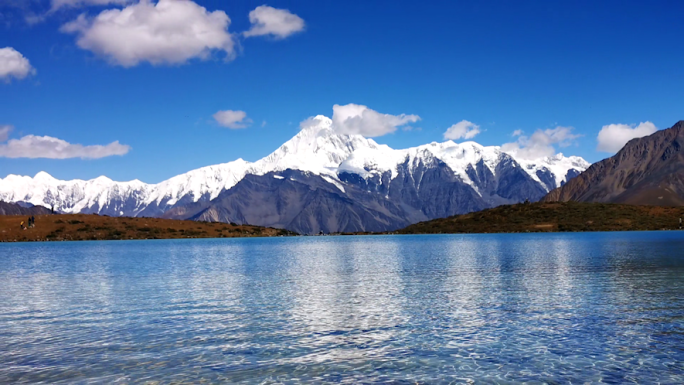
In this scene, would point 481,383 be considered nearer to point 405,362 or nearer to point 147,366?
point 405,362

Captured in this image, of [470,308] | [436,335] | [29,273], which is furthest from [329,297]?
[29,273]

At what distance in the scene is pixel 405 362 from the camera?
103ft

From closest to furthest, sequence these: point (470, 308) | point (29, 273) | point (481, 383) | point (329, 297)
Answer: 1. point (481, 383)
2. point (470, 308)
3. point (329, 297)
4. point (29, 273)

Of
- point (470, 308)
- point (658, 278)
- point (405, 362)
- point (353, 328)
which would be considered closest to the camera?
point (405, 362)

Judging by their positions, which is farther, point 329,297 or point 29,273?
point 29,273

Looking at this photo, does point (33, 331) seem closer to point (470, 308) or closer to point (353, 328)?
point (353, 328)

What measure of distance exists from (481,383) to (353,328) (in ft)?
46.9

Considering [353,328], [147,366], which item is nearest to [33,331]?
[147,366]

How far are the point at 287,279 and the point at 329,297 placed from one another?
21.8 m

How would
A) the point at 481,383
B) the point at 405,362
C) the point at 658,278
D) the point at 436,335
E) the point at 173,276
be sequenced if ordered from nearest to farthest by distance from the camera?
the point at 481,383, the point at 405,362, the point at 436,335, the point at 658,278, the point at 173,276

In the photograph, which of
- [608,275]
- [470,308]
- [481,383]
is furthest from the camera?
[608,275]

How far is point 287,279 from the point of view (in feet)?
258

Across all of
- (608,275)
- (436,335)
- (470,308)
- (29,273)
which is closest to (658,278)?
(608,275)

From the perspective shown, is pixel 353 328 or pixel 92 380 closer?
pixel 92 380
